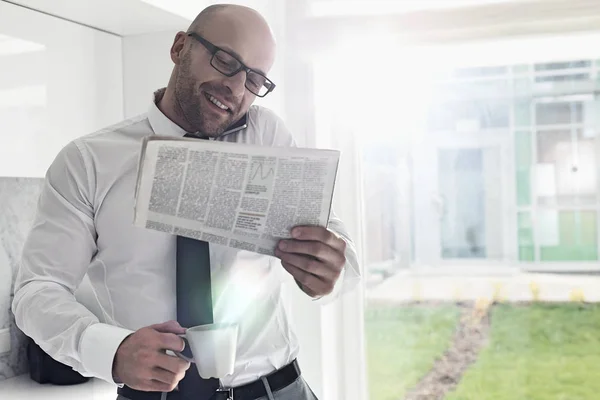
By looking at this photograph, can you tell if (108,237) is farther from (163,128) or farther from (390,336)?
(390,336)

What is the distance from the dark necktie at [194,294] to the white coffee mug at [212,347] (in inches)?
11.1

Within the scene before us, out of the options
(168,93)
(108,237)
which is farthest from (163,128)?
(108,237)

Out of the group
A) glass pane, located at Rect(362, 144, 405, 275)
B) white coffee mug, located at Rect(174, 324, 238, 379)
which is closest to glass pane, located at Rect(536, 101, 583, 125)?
glass pane, located at Rect(362, 144, 405, 275)

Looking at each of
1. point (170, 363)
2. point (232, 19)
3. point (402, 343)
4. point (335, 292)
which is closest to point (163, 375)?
point (170, 363)

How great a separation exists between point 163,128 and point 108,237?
270mm

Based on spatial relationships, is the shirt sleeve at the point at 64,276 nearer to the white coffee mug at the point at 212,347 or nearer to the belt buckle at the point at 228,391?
the white coffee mug at the point at 212,347

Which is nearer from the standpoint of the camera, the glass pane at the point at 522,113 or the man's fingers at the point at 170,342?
the man's fingers at the point at 170,342

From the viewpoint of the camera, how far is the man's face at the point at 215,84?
149 cm

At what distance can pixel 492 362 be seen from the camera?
2.70 meters

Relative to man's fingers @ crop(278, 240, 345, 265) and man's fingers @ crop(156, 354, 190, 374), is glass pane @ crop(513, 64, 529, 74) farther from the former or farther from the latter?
man's fingers @ crop(156, 354, 190, 374)

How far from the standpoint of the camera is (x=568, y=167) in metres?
2.65

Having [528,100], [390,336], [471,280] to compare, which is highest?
[528,100]

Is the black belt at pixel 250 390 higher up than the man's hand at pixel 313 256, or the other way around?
the man's hand at pixel 313 256

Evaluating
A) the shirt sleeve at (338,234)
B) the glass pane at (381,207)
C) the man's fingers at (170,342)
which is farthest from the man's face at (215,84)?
the glass pane at (381,207)
